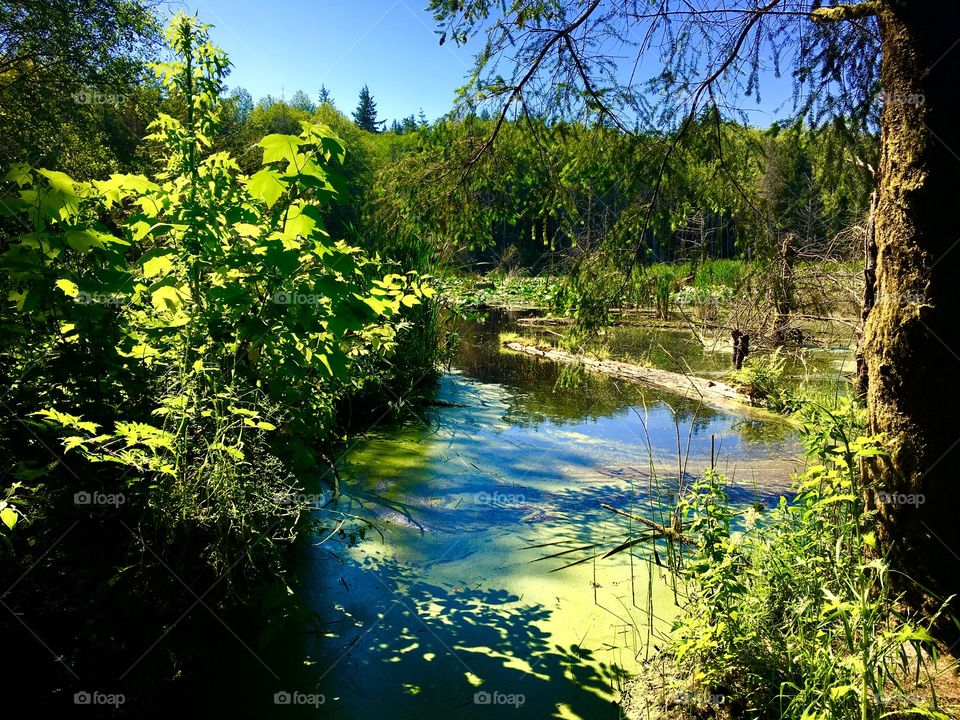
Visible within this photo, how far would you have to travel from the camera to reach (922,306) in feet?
6.54

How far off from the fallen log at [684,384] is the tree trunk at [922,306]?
402 cm

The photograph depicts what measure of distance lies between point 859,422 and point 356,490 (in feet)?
9.42

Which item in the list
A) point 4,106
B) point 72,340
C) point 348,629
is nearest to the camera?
point 72,340

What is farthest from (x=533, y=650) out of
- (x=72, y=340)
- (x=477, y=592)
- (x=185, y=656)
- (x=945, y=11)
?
(x=945, y=11)

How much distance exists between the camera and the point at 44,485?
1.57 meters

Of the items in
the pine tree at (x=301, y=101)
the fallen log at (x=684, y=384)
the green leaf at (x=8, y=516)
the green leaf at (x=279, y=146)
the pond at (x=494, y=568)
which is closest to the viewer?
the green leaf at (x=8, y=516)

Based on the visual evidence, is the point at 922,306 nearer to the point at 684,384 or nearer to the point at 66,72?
the point at 684,384

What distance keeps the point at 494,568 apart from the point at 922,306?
2.13 m

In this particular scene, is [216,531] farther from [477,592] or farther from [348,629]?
[477,592]

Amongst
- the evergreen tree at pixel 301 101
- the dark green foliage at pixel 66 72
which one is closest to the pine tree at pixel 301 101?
the evergreen tree at pixel 301 101

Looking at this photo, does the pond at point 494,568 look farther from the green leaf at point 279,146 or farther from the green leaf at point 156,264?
the green leaf at point 279,146

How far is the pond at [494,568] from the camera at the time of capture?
6.93 feet

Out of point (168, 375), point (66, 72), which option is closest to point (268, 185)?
point (168, 375)

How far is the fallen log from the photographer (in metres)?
6.76
